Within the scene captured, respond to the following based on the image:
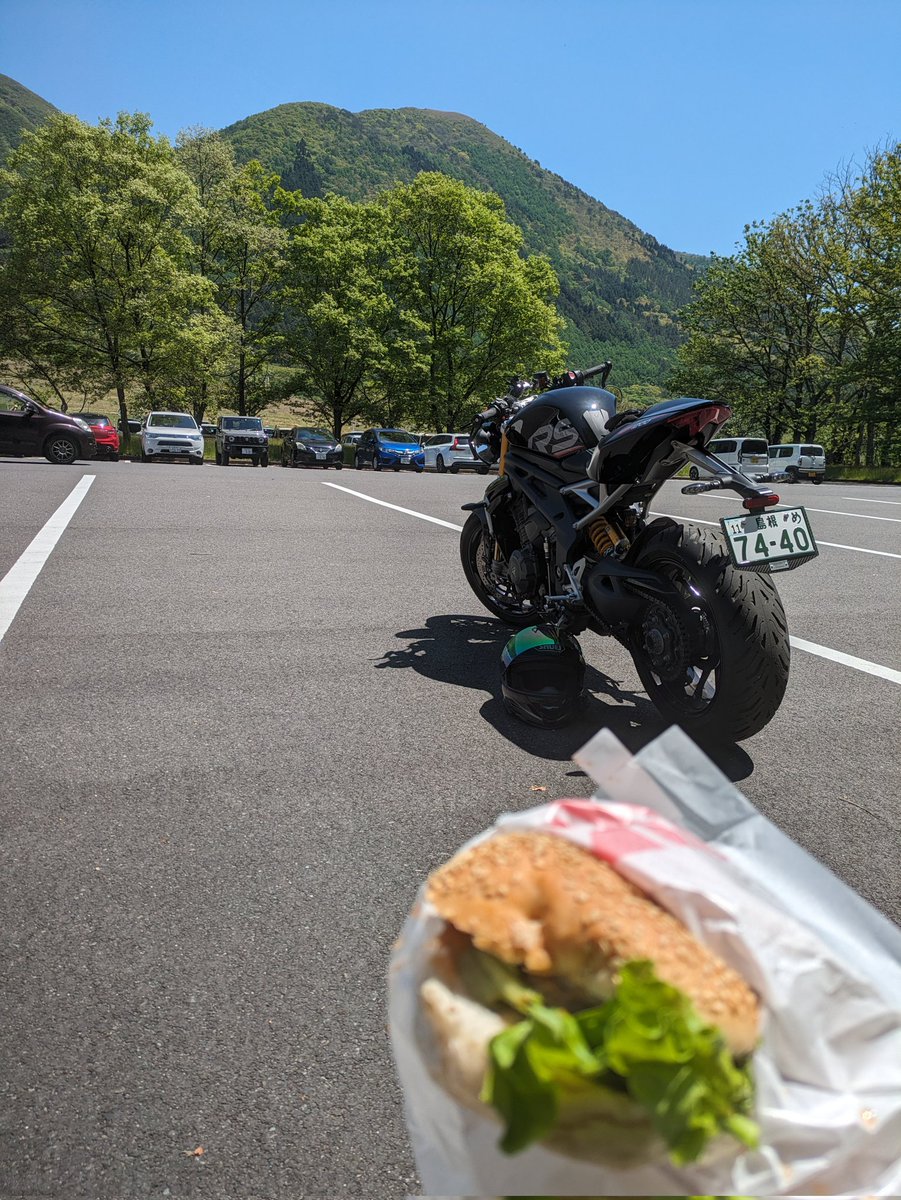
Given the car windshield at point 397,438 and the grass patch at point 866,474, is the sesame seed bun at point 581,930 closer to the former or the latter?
the car windshield at point 397,438

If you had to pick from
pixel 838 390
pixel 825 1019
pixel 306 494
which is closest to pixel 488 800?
pixel 825 1019

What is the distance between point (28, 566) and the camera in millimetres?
7363

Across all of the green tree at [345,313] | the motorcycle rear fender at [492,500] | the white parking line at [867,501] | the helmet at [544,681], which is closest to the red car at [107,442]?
the green tree at [345,313]

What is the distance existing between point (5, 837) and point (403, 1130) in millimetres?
1718

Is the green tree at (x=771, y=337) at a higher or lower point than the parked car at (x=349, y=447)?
higher

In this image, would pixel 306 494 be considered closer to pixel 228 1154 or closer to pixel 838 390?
pixel 228 1154

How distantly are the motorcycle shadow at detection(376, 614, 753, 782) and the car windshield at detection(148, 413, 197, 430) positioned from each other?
1035 inches

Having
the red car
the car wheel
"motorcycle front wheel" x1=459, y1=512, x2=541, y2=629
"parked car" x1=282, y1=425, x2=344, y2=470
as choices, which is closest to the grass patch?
"parked car" x1=282, y1=425, x2=344, y2=470

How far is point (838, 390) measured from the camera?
49781 millimetres

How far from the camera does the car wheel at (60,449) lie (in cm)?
2162

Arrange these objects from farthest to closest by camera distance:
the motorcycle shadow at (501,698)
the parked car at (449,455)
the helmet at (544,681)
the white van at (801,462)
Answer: the white van at (801,462) < the parked car at (449,455) < the helmet at (544,681) < the motorcycle shadow at (501,698)

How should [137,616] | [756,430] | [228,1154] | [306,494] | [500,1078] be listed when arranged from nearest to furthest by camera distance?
[500,1078], [228,1154], [137,616], [306,494], [756,430]

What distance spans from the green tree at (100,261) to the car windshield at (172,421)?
34.8 ft

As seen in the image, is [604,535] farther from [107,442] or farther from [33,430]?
[107,442]
